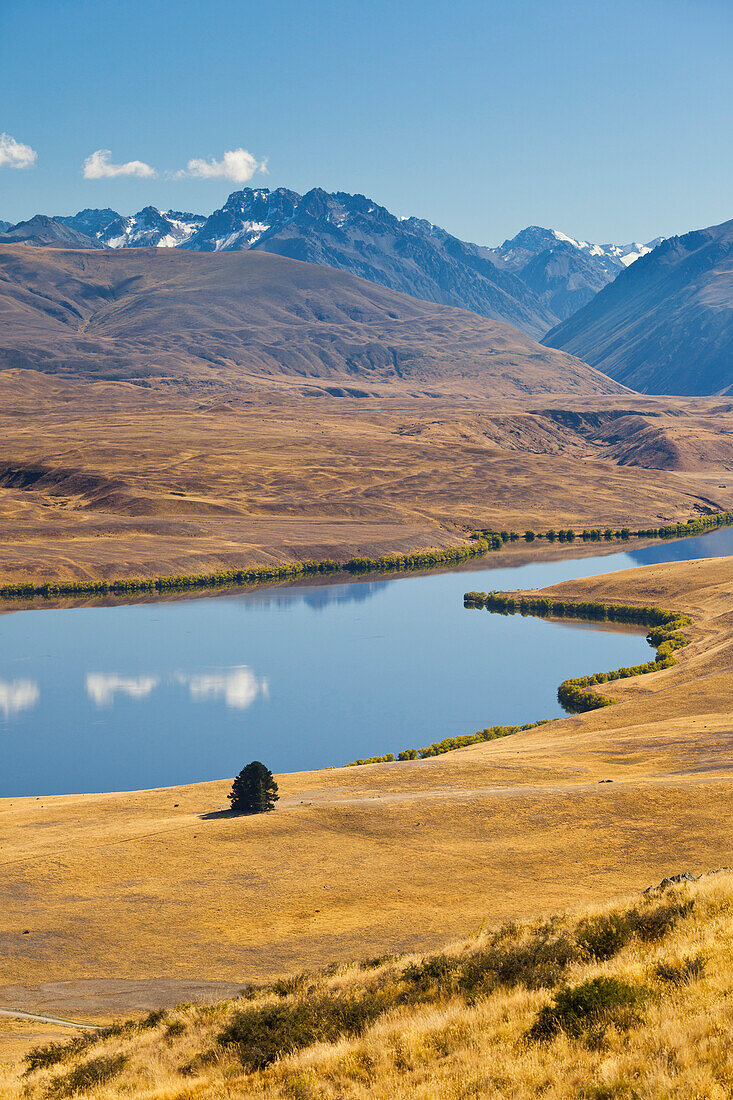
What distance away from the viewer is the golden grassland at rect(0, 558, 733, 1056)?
2612 cm

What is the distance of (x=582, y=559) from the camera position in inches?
5551

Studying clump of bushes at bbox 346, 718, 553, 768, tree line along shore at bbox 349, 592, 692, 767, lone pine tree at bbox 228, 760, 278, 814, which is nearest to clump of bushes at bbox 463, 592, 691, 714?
tree line along shore at bbox 349, 592, 692, 767

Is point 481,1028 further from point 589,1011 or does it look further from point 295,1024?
point 295,1024

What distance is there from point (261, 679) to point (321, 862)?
50.5 meters

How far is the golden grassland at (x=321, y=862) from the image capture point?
2612cm

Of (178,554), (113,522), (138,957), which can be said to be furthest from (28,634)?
(138,957)

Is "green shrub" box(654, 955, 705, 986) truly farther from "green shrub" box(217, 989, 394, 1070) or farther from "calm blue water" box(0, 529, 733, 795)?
"calm blue water" box(0, 529, 733, 795)

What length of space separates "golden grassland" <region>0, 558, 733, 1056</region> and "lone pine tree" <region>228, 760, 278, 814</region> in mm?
1261

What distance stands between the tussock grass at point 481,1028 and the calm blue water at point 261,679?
4014cm

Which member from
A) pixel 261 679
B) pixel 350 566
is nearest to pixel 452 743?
pixel 261 679

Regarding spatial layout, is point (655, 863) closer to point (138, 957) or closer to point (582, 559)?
point (138, 957)

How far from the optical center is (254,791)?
38.6m

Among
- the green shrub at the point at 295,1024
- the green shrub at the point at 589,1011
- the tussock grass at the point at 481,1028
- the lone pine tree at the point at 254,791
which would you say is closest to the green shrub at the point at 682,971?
the tussock grass at the point at 481,1028

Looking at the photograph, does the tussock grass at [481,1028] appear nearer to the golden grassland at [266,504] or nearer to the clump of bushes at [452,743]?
the clump of bushes at [452,743]
